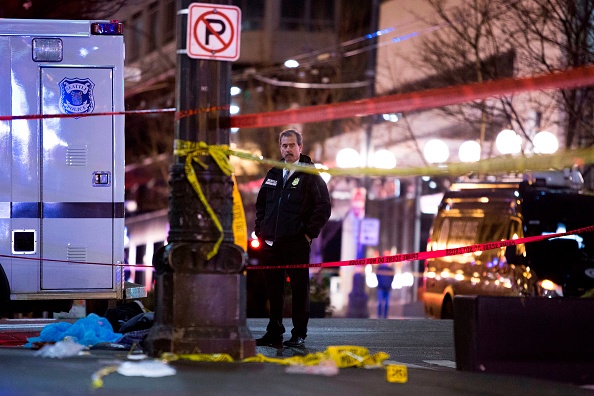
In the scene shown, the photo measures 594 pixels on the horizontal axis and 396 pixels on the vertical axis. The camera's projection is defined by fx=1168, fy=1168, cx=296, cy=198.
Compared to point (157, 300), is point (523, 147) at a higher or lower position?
higher

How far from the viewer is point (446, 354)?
36.6ft

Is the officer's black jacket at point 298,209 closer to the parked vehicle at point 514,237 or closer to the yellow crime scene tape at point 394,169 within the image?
the yellow crime scene tape at point 394,169

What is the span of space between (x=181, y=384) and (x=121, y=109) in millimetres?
4918

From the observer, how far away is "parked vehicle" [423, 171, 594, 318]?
15.9 m

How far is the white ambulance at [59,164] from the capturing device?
1101 centimetres

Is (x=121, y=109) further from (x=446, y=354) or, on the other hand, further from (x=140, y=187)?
(x=140, y=187)

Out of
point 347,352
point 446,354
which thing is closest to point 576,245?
point 446,354

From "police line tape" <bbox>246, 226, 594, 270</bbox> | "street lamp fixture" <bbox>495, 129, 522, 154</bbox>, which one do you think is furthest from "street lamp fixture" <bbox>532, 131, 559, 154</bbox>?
"police line tape" <bbox>246, 226, 594, 270</bbox>

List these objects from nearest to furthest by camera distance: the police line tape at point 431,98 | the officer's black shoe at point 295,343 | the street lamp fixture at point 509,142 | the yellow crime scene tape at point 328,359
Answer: the police line tape at point 431,98 < the yellow crime scene tape at point 328,359 < the officer's black shoe at point 295,343 < the street lamp fixture at point 509,142

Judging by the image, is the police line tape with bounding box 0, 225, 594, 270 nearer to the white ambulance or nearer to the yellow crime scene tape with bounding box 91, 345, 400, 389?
the white ambulance

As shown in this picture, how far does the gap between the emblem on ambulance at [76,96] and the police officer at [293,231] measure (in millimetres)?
2017

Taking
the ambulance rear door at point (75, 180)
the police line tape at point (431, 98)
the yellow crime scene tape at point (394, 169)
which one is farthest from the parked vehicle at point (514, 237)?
the police line tape at point (431, 98)

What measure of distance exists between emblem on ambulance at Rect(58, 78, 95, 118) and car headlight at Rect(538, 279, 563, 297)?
7.06 m

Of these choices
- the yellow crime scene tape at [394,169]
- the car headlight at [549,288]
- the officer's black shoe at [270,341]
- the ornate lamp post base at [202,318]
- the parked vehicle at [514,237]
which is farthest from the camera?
the parked vehicle at [514,237]
